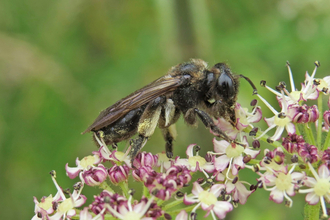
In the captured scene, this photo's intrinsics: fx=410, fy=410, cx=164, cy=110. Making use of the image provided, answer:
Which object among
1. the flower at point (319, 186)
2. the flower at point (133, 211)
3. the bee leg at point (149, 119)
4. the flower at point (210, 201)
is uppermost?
the bee leg at point (149, 119)

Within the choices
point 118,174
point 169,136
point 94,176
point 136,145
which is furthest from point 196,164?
point 94,176

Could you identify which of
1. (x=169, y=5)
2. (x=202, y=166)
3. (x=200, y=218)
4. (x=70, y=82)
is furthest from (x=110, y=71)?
(x=202, y=166)

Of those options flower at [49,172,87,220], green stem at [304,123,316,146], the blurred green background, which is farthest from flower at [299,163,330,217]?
the blurred green background

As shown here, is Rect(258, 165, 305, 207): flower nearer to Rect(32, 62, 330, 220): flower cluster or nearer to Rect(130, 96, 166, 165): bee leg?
Rect(32, 62, 330, 220): flower cluster

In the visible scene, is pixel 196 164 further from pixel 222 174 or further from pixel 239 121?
pixel 239 121

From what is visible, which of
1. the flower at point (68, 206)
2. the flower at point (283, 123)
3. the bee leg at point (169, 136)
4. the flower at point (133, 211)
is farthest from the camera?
the bee leg at point (169, 136)

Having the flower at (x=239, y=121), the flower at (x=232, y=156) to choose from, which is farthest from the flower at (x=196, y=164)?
the flower at (x=239, y=121)

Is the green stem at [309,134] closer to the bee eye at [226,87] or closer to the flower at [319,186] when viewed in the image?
the flower at [319,186]
